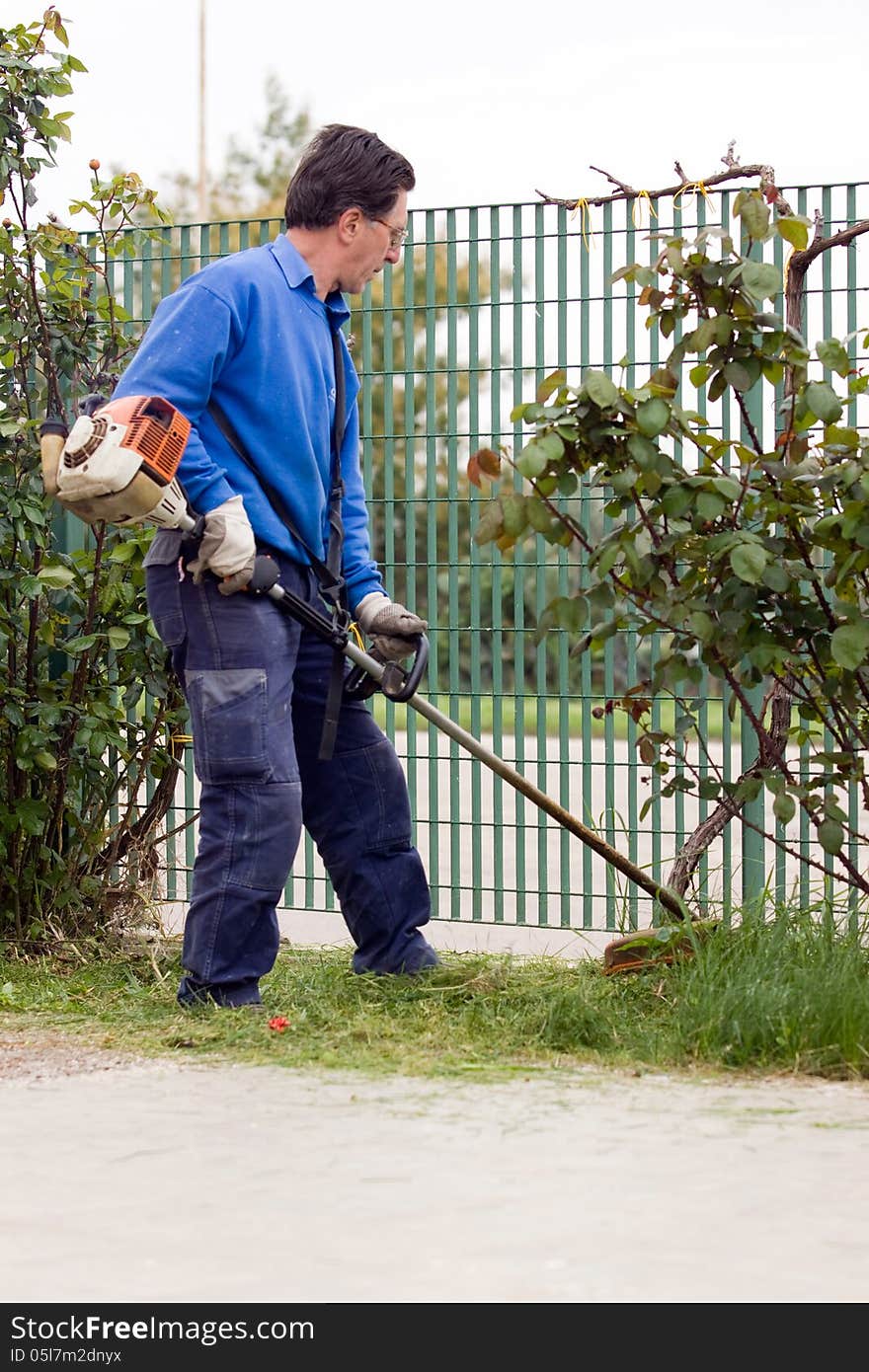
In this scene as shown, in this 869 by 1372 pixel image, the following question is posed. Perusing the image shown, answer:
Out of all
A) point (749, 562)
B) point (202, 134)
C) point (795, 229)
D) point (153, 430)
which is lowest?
point (749, 562)

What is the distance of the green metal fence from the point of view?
545cm

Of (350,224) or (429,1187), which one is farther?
(350,224)

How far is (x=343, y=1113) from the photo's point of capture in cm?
362

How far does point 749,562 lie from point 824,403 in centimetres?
A: 40

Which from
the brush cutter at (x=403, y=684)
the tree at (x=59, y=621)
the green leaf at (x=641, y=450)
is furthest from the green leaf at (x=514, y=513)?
the tree at (x=59, y=621)

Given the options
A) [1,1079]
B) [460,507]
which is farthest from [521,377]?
[1,1079]

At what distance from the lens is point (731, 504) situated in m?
4.18

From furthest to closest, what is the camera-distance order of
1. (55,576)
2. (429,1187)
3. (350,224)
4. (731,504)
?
1. (55,576)
2. (350,224)
3. (731,504)
4. (429,1187)

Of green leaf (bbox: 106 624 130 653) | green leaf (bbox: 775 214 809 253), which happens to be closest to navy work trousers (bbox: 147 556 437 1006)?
green leaf (bbox: 106 624 130 653)

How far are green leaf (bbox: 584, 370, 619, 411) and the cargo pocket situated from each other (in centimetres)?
113

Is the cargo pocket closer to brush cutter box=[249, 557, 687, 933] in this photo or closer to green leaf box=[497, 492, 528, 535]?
brush cutter box=[249, 557, 687, 933]

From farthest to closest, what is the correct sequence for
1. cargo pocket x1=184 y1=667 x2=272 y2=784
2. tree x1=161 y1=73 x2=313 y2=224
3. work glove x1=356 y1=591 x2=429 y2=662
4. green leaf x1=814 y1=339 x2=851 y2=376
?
tree x1=161 y1=73 x2=313 y2=224 < work glove x1=356 y1=591 x2=429 y2=662 < cargo pocket x1=184 y1=667 x2=272 y2=784 < green leaf x1=814 y1=339 x2=851 y2=376

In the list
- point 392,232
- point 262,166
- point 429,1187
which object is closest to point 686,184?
point 392,232

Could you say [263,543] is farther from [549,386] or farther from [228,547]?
[549,386]
